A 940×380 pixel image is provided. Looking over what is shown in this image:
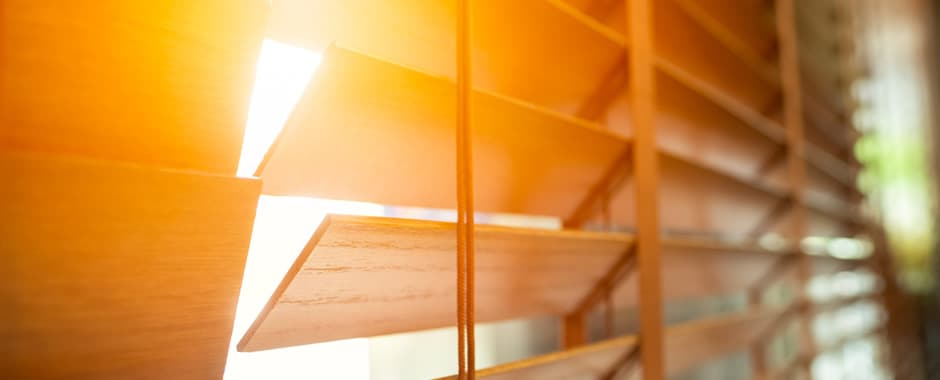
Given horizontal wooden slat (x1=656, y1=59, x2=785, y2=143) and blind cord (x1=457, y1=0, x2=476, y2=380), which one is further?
horizontal wooden slat (x1=656, y1=59, x2=785, y2=143)

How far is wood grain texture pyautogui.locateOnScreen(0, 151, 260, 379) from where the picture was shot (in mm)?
365

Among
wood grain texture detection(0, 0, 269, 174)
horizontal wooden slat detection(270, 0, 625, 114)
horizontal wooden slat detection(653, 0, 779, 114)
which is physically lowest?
wood grain texture detection(0, 0, 269, 174)

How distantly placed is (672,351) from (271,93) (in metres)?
0.75

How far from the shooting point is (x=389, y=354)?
80cm

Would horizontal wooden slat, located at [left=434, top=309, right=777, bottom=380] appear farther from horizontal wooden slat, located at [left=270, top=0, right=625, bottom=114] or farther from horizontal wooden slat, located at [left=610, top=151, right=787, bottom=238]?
horizontal wooden slat, located at [left=270, top=0, right=625, bottom=114]

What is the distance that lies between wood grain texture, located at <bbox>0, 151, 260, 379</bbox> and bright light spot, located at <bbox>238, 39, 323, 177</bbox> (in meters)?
0.18

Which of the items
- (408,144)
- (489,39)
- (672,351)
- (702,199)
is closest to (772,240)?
(702,199)

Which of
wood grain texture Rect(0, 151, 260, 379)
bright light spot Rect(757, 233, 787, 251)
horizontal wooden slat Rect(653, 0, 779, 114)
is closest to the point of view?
wood grain texture Rect(0, 151, 260, 379)

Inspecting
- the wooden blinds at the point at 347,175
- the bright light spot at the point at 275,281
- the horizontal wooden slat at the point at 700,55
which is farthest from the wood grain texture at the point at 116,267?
the horizontal wooden slat at the point at 700,55

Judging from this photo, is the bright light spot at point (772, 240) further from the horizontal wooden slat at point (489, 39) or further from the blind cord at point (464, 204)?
the blind cord at point (464, 204)

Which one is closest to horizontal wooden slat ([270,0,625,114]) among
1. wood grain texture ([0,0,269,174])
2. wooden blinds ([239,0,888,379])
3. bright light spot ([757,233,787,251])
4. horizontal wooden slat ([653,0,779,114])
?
wooden blinds ([239,0,888,379])

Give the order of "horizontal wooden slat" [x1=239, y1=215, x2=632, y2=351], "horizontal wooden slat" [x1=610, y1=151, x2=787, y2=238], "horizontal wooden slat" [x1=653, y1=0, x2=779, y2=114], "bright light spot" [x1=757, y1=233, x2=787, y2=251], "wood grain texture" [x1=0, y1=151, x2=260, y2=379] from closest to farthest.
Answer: "wood grain texture" [x1=0, y1=151, x2=260, y2=379] → "horizontal wooden slat" [x1=239, y1=215, x2=632, y2=351] → "horizontal wooden slat" [x1=610, y1=151, x2=787, y2=238] → "horizontal wooden slat" [x1=653, y1=0, x2=779, y2=114] → "bright light spot" [x1=757, y1=233, x2=787, y2=251]

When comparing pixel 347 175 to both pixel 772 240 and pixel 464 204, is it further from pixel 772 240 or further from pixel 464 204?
pixel 772 240

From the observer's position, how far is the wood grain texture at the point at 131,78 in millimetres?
375
